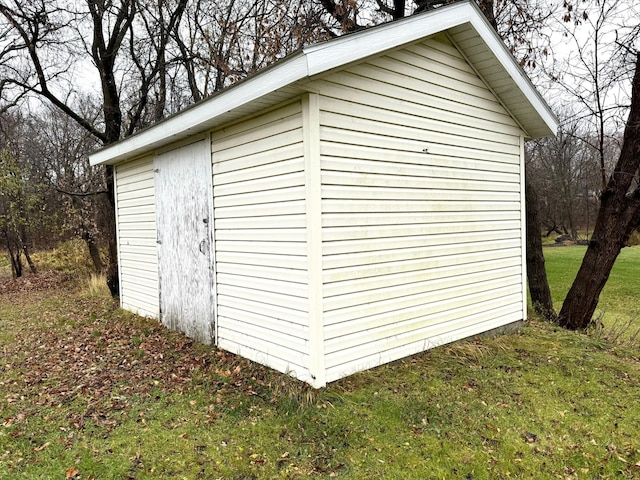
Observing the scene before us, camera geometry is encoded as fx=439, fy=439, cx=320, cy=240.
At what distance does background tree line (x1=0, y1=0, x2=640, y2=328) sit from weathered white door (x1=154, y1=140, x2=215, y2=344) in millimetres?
3459

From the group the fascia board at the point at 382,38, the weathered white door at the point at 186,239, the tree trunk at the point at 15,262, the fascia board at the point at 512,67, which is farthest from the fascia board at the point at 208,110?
the tree trunk at the point at 15,262

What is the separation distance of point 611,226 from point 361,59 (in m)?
5.12

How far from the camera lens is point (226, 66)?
895 centimetres

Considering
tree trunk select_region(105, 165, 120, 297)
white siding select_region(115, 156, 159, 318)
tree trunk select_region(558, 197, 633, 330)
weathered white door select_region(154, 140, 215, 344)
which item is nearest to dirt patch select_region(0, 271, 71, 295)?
tree trunk select_region(105, 165, 120, 297)

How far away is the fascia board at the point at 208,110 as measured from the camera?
127 inches

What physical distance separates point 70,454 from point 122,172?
16.0 feet

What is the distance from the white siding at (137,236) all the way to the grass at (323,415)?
134 centimetres

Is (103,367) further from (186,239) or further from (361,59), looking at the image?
(361,59)

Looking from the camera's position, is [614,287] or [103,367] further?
[614,287]

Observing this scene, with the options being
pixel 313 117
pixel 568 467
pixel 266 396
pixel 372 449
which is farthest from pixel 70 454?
pixel 568 467

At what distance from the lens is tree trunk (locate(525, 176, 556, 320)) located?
7.24 meters

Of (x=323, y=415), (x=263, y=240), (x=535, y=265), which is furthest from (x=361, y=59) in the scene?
(x=535, y=265)

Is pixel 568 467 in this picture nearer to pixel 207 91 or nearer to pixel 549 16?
pixel 549 16

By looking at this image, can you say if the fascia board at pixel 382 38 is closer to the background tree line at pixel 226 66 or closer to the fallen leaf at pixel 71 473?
the fallen leaf at pixel 71 473
